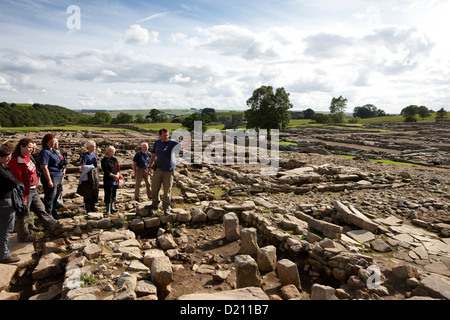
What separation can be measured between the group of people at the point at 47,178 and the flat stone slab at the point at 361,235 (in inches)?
213

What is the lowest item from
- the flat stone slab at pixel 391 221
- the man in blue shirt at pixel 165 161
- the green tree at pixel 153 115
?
the flat stone slab at pixel 391 221

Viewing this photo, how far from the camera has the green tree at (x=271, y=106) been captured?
37.8 meters

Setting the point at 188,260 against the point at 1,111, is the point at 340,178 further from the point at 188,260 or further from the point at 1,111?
the point at 1,111

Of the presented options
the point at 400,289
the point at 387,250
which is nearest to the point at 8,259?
the point at 400,289

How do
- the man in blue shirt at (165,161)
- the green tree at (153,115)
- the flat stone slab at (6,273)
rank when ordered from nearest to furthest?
the flat stone slab at (6,273)
the man in blue shirt at (165,161)
the green tree at (153,115)

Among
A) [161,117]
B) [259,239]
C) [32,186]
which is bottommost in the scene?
[259,239]

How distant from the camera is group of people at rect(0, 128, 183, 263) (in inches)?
204

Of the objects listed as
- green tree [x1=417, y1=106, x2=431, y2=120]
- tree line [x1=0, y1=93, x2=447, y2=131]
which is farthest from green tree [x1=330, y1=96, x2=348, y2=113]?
green tree [x1=417, y1=106, x2=431, y2=120]

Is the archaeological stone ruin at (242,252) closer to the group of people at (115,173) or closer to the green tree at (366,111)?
the group of people at (115,173)

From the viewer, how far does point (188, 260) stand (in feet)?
18.7

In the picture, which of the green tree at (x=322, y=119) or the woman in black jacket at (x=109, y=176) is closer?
the woman in black jacket at (x=109, y=176)

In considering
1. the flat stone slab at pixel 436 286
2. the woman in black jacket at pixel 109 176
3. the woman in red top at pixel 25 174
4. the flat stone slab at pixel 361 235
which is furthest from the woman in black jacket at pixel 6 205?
the flat stone slab at pixel 361 235

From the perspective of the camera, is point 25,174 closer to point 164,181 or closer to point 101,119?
point 164,181

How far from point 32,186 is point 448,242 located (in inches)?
431
